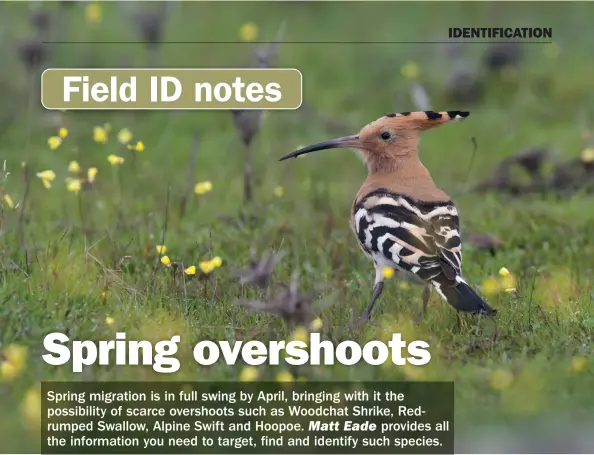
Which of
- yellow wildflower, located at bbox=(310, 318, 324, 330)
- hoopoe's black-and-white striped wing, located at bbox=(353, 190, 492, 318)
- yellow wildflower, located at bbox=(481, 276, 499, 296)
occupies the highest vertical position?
hoopoe's black-and-white striped wing, located at bbox=(353, 190, 492, 318)

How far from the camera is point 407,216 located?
5.38 m

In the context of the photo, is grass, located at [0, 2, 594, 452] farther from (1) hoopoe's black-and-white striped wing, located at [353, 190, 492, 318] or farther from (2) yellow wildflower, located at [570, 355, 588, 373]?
(1) hoopoe's black-and-white striped wing, located at [353, 190, 492, 318]

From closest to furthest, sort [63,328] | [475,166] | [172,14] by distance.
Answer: [63,328] → [172,14] → [475,166]

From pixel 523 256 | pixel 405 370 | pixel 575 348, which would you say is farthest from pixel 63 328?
pixel 523 256

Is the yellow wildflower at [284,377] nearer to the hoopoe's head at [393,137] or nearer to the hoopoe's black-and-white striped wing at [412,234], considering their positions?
the hoopoe's black-and-white striped wing at [412,234]

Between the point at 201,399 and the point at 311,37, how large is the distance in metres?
2.41

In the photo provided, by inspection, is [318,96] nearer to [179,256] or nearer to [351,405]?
[179,256]

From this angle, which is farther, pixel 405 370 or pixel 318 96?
pixel 318 96

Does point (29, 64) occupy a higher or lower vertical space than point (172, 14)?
lower

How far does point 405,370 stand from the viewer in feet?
15.6

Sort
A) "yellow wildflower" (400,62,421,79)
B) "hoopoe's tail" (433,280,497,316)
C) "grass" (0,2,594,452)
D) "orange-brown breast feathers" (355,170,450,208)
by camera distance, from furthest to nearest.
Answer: "yellow wildflower" (400,62,421,79)
"orange-brown breast feathers" (355,170,450,208)
"hoopoe's tail" (433,280,497,316)
"grass" (0,2,594,452)

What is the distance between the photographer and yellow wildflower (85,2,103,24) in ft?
19.4

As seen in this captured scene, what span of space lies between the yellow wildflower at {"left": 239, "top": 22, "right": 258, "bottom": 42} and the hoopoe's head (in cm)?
108

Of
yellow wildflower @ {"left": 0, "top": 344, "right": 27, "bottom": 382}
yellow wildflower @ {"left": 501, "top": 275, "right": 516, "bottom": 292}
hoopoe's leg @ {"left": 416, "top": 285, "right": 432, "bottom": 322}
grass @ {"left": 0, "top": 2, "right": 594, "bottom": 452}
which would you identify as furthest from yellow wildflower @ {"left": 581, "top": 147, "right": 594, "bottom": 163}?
yellow wildflower @ {"left": 0, "top": 344, "right": 27, "bottom": 382}
